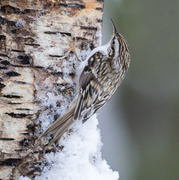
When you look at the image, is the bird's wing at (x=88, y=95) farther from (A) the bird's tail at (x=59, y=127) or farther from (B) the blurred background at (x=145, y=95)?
(B) the blurred background at (x=145, y=95)

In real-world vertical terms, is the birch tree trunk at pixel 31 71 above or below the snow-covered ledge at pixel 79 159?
above

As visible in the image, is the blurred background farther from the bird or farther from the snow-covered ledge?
the snow-covered ledge

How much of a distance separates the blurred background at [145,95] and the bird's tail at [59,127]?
182cm

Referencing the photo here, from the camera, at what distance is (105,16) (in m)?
3.24

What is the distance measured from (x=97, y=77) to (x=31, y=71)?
0.62 meters

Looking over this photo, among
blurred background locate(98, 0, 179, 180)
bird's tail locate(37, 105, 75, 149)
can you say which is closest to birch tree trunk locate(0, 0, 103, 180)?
bird's tail locate(37, 105, 75, 149)


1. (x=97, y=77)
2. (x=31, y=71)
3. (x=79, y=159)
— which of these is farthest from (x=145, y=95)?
(x=31, y=71)

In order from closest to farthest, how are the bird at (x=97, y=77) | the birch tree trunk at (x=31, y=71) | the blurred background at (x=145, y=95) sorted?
the birch tree trunk at (x=31, y=71) → the bird at (x=97, y=77) → the blurred background at (x=145, y=95)

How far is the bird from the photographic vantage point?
1.66 meters

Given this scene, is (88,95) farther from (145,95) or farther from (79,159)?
(145,95)

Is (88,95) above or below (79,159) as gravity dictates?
above

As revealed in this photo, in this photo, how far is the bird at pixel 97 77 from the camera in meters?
1.66

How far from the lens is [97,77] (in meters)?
1.93

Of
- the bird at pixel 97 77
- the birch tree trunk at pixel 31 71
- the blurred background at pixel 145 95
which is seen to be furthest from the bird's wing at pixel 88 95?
the blurred background at pixel 145 95
